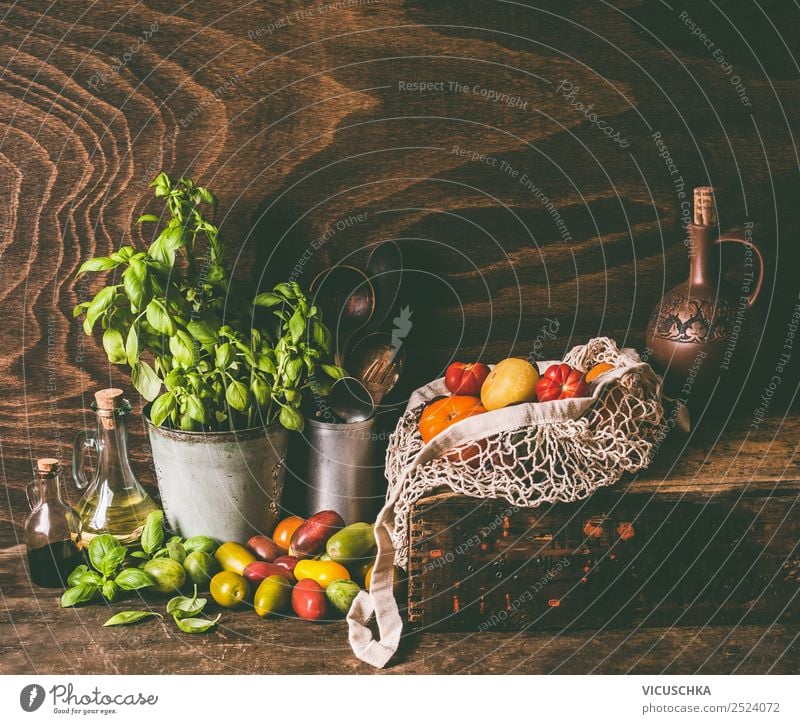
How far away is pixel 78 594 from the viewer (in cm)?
97

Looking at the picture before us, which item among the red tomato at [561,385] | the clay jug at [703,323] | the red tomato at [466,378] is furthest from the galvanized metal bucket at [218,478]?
the clay jug at [703,323]

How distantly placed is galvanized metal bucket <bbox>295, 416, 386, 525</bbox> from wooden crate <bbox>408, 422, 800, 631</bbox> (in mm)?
192

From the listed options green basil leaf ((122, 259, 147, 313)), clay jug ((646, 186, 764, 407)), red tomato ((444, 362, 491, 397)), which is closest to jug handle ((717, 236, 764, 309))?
clay jug ((646, 186, 764, 407))

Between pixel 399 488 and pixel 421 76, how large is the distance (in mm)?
562

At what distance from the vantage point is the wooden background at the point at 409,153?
1.09 m

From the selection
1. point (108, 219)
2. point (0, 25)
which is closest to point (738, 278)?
point (108, 219)

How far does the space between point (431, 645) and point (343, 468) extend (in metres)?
0.27

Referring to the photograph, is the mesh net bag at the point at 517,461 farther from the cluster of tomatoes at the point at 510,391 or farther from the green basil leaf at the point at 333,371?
the green basil leaf at the point at 333,371

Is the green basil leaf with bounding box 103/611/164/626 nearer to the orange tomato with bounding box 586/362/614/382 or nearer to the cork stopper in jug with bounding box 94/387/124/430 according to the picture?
the cork stopper in jug with bounding box 94/387/124/430

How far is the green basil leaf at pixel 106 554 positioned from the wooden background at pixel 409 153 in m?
0.24

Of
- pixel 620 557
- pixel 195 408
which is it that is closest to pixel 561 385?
pixel 620 557

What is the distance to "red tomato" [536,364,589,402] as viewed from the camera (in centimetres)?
98

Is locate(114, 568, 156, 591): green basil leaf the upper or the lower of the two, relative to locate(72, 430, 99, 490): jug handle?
lower

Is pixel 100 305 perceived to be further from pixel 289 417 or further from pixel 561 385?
pixel 561 385
